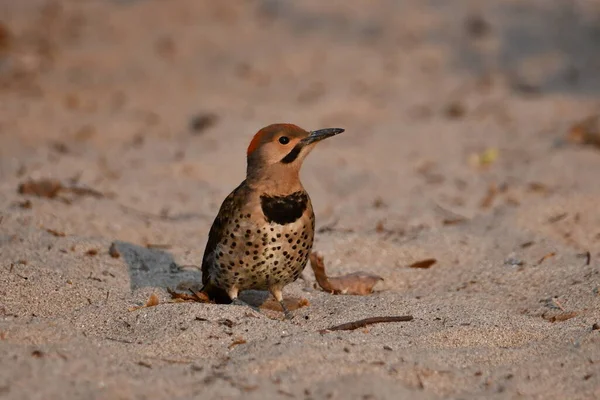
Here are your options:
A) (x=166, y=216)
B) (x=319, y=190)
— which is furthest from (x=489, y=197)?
(x=166, y=216)

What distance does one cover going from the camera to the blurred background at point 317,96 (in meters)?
8.60

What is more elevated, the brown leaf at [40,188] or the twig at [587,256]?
the brown leaf at [40,188]

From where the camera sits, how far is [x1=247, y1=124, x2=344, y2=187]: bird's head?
5207 mm

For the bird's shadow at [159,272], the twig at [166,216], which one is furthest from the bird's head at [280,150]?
the twig at [166,216]

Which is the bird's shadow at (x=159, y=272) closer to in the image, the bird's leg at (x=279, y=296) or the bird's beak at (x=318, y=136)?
the bird's leg at (x=279, y=296)

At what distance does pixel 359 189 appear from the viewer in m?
8.65

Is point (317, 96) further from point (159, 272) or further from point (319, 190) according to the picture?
point (159, 272)

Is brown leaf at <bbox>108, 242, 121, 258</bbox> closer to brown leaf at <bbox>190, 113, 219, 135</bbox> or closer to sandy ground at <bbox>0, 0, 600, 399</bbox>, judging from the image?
sandy ground at <bbox>0, 0, 600, 399</bbox>

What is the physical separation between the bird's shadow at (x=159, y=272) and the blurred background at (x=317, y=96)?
520mm

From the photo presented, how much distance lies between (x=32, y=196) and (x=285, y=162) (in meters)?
2.78

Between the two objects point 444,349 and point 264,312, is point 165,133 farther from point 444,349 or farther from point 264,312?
point 444,349

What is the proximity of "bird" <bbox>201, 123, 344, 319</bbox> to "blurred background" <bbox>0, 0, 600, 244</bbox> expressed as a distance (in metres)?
1.80

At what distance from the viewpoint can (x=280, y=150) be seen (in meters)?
5.21

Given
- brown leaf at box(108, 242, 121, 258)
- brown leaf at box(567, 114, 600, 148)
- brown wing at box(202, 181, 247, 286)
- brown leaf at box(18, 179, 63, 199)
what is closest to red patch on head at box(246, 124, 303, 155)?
brown wing at box(202, 181, 247, 286)
